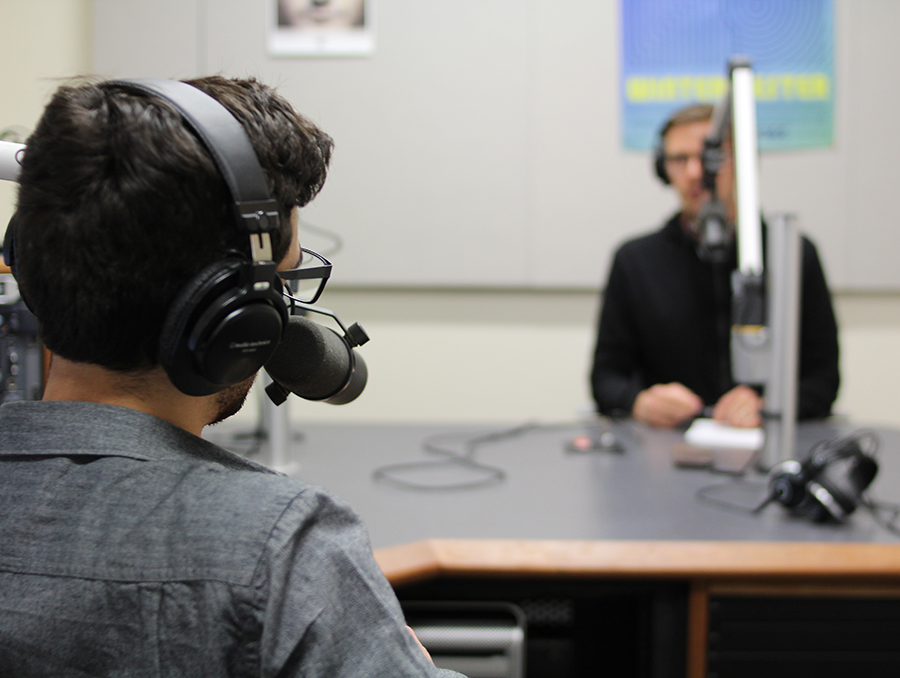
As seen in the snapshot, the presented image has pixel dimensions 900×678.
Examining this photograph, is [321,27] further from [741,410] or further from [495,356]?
[741,410]

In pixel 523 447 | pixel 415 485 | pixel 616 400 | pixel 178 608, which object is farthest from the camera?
pixel 616 400

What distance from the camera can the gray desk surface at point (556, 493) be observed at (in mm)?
947

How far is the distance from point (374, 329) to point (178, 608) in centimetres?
210

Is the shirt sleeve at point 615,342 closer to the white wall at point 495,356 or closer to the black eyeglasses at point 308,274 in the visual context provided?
the white wall at point 495,356

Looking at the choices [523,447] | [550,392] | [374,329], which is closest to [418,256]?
[374,329]

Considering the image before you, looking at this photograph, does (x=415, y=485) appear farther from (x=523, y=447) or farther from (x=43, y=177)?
(x=43, y=177)

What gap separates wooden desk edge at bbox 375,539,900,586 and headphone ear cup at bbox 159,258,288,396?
451 millimetres

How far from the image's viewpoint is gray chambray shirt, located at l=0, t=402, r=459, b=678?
0.38 meters

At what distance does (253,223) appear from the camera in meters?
0.42

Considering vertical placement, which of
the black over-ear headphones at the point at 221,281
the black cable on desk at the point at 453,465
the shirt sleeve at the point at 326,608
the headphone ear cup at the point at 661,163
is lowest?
the black cable on desk at the point at 453,465

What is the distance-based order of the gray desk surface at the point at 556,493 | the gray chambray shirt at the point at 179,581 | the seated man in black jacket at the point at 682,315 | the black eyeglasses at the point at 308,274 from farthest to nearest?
the seated man in black jacket at the point at 682,315
the gray desk surface at the point at 556,493
the black eyeglasses at the point at 308,274
the gray chambray shirt at the point at 179,581

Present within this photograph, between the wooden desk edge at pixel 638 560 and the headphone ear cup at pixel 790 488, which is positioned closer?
the wooden desk edge at pixel 638 560

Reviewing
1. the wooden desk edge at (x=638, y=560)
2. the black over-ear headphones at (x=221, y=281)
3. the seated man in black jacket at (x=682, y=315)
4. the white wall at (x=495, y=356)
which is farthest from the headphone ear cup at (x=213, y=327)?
the white wall at (x=495, y=356)

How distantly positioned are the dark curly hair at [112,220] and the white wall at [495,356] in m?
2.03
